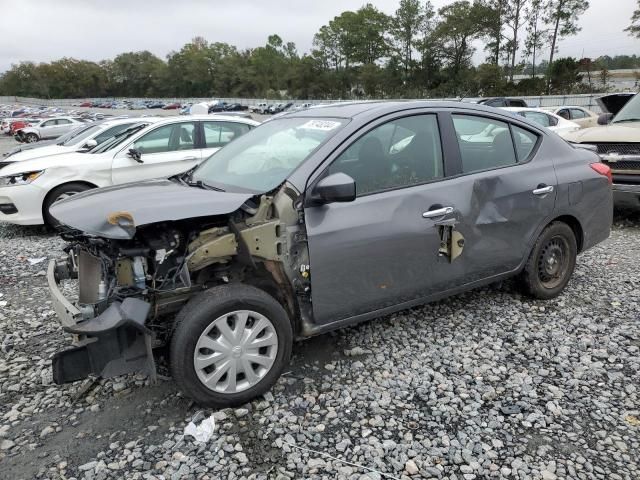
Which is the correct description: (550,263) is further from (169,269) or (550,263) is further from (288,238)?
(169,269)

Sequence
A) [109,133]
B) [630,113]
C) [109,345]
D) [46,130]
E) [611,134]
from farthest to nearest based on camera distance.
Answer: [46,130], [109,133], [630,113], [611,134], [109,345]

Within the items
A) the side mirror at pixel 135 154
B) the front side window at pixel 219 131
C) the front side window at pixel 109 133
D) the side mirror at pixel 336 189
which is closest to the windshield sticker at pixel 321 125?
the side mirror at pixel 336 189

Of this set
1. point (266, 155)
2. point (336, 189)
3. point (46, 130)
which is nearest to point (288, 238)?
point (336, 189)

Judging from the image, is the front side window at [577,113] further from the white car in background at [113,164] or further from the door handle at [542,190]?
the door handle at [542,190]

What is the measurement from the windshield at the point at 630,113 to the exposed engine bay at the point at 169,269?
273 inches

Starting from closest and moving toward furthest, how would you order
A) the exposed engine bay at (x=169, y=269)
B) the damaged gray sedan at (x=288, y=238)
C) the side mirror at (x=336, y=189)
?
the exposed engine bay at (x=169, y=269)
the damaged gray sedan at (x=288, y=238)
the side mirror at (x=336, y=189)

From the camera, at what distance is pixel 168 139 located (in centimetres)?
778

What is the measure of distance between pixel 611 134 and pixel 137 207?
22.0ft

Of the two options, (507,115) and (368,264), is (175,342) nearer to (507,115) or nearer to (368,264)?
(368,264)

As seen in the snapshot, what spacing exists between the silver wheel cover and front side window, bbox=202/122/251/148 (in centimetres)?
563

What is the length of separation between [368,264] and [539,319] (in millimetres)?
1822

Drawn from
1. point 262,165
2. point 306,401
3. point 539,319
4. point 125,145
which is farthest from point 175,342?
point 125,145

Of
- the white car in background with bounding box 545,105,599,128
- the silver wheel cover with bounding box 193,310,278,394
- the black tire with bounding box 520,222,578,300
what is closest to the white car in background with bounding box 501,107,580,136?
the white car in background with bounding box 545,105,599,128

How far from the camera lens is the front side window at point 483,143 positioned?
3672mm
